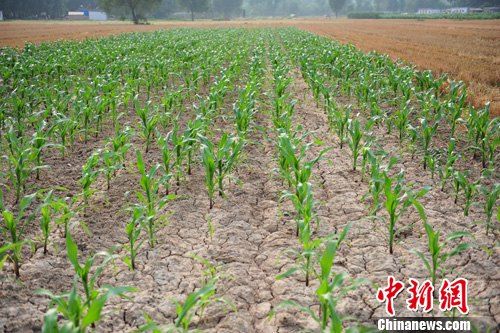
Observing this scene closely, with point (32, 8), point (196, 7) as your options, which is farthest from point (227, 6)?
point (32, 8)

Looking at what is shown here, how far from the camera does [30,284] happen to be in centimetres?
318

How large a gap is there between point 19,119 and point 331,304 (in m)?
6.33

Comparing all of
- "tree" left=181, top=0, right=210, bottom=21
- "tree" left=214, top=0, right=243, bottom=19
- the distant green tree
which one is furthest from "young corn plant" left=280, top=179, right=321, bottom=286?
"tree" left=214, top=0, right=243, bottom=19

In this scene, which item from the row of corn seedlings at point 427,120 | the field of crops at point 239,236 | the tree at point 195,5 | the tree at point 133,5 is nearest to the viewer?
the field of crops at point 239,236

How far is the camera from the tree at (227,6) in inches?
4473

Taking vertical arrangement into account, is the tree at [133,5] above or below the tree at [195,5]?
below

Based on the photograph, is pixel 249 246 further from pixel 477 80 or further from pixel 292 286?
pixel 477 80

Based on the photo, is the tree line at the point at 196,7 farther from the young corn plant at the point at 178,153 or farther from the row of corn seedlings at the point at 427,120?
the young corn plant at the point at 178,153

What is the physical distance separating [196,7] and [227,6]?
28067 mm

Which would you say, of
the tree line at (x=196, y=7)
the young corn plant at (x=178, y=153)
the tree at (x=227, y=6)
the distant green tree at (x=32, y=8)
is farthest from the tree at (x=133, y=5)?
the tree at (x=227, y=6)

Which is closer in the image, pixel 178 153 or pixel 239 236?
pixel 239 236

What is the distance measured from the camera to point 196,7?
88.4 m

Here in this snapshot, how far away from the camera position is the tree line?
59291 millimetres

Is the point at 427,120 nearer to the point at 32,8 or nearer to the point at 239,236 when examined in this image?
the point at 239,236
